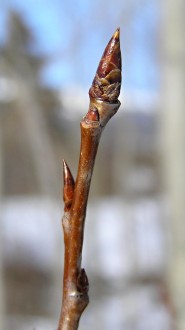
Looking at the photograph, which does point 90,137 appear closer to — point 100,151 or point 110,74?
point 110,74

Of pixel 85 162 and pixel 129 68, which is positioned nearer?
pixel 85 162

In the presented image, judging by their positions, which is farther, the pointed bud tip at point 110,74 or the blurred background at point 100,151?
the blurred background at point 100,151

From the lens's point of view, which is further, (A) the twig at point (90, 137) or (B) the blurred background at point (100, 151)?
(B) the blurred background at point (100, 151)

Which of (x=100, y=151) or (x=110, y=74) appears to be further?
(x=100, y=151)

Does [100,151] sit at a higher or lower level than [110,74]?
lower

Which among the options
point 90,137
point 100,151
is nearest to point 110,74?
point 90,137

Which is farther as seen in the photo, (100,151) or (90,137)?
(100,151)

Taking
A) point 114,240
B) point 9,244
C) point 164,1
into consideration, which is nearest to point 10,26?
point 164,1

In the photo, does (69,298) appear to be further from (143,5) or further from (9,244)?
(9,244)

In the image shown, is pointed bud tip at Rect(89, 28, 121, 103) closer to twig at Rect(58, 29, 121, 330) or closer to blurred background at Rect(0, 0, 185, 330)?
twig at Rect(58, 29, 121, 330)

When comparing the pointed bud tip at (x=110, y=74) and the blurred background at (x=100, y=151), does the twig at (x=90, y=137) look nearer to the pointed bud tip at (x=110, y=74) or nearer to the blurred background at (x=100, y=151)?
the pointed bud tip at (x=110, y=74)

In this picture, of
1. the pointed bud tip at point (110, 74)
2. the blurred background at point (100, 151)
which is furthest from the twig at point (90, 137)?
the blurred background at point (100, 151)
